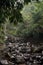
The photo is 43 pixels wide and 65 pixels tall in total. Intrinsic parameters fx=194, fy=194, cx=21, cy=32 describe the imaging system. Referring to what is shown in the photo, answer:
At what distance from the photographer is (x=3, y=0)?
4.76 m

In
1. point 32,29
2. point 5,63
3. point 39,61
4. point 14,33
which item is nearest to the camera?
point 5,63

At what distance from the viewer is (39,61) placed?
32.4 feet

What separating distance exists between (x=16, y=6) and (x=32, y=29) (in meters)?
12.3

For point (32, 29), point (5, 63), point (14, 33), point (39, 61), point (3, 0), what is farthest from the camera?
point (14, 33)

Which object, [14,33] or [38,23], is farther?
[14,33]

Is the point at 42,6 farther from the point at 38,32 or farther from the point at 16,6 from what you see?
the point at 16,6

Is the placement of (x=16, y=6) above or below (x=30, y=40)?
above

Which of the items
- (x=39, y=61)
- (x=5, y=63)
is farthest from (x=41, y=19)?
(x=5, y=63)

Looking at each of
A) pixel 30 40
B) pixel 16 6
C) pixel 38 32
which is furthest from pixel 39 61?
pixel 30 40

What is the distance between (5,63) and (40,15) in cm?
889

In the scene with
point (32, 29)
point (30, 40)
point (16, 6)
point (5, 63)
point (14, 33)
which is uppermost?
point (16, 6)

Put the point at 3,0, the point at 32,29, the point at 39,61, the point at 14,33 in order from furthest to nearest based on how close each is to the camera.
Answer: the point at 14,33, the point at 32,29, the point at 39,61, the point at 3,0

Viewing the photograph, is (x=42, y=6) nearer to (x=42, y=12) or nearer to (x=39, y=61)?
(x=42, y=12)

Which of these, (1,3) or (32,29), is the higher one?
(1,3)
